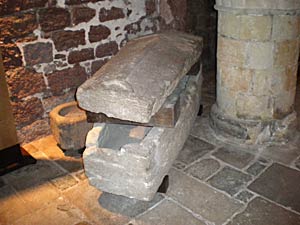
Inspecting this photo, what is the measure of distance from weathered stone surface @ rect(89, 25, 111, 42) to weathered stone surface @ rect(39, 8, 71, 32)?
0.97 ft

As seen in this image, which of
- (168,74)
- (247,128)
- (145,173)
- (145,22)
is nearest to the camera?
(145,173)

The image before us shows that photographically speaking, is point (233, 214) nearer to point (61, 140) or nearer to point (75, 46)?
point (61, 140)

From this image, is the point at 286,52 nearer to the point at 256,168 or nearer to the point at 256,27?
the point at 256,27

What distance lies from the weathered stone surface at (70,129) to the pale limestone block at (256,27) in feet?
5.27

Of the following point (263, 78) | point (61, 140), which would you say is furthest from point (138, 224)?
point (263, 78)

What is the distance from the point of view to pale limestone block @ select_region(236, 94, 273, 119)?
2.99 m

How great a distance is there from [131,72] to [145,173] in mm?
702

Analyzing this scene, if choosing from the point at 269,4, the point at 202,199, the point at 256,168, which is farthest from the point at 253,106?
the point at 202,199

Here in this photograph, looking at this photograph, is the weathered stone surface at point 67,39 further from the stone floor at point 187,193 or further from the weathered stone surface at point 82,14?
the stone floor at point 187,193

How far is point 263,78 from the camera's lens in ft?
9.53

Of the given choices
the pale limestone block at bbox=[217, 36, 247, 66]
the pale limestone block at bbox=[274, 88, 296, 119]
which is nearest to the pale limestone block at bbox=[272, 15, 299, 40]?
the pale limestone block at bbox=[217, 36, 247, 66]

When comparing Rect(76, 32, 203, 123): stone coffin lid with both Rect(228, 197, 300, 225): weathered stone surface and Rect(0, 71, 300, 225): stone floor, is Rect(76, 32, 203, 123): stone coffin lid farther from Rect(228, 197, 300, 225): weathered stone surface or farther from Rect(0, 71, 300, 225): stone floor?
Rect(228, 197, 300, 225): weathered stone surface

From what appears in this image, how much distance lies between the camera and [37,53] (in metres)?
3.10

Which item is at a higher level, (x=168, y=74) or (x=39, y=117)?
A: (x=168, y=74)
